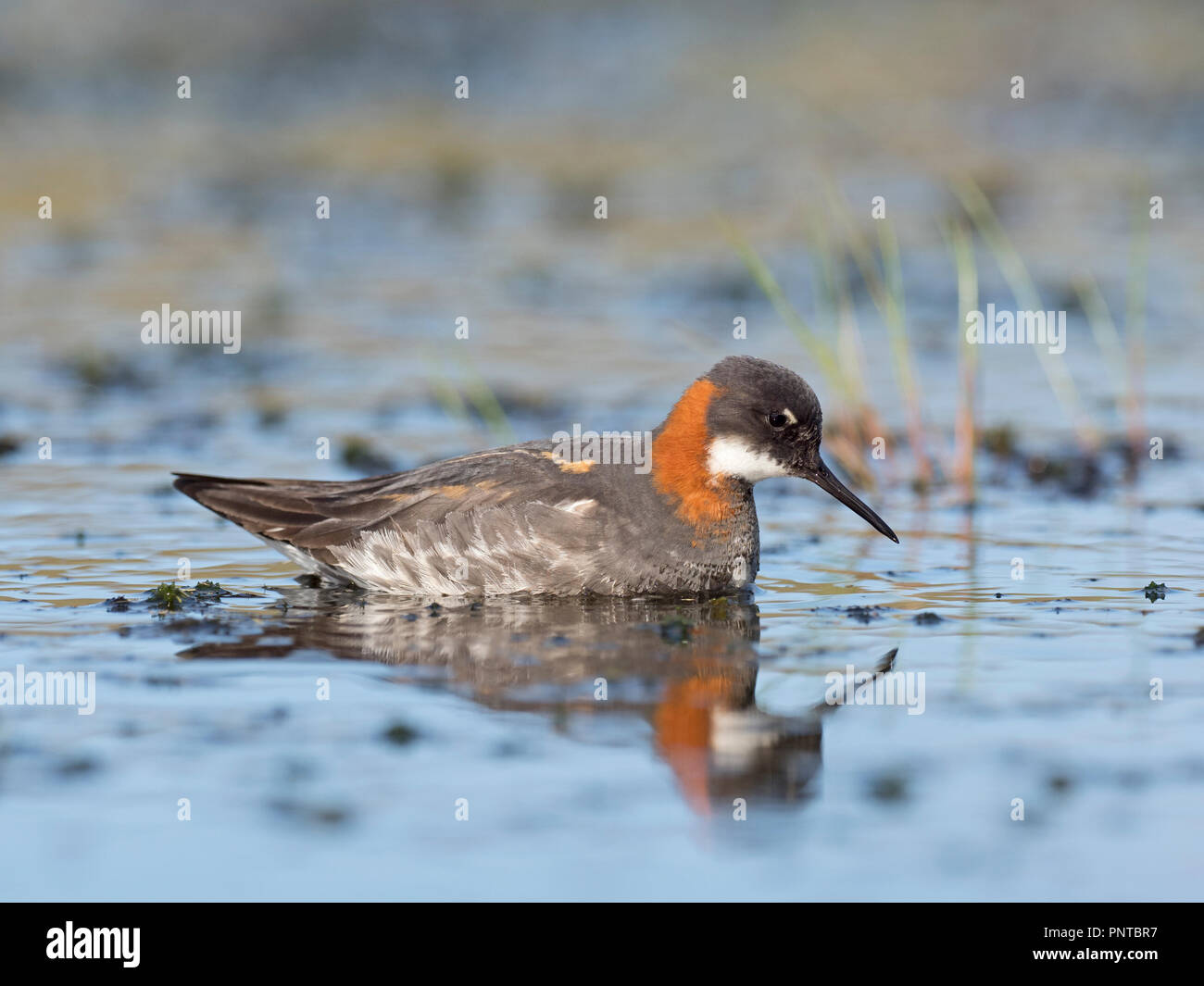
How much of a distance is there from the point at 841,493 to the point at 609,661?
244 cm

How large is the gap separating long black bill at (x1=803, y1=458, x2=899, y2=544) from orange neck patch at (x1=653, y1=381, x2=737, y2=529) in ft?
1.80

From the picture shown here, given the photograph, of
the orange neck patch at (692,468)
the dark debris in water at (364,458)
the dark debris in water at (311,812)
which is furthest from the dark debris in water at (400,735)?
the dark debris in water at (364,458)

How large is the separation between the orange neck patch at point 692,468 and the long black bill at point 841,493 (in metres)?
0.55

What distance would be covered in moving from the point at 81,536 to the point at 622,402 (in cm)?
537

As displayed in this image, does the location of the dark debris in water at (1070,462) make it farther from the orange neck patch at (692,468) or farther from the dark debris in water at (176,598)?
the dark debris in water at (176,598)

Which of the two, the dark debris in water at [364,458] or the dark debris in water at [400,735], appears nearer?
the dark debris in water at [400,735]

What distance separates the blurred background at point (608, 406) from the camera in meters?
6.92

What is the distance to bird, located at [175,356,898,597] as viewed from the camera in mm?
10367

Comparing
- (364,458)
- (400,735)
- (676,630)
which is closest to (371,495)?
(676,630)

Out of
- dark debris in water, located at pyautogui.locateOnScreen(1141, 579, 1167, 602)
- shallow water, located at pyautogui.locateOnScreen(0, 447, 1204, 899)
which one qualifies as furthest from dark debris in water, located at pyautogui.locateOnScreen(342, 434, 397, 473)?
dark debris in water, located at pyautogui.locateOnScreen(1141, 579, 1167, 602)

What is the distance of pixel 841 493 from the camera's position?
10.8 meters

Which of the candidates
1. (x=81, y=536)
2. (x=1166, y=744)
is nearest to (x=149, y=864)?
(x=1166, y=744)

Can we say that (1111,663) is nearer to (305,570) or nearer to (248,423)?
(305,570)
